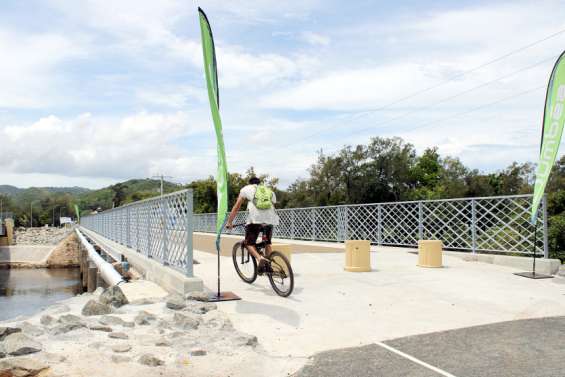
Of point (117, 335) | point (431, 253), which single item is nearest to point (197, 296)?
point (117, 335)

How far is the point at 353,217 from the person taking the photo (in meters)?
16.5

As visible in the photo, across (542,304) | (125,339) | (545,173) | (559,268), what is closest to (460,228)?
(559,268)

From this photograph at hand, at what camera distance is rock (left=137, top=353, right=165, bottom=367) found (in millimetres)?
3887

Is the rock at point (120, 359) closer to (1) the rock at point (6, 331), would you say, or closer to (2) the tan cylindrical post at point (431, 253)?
(1) the rock at point (6, 331)

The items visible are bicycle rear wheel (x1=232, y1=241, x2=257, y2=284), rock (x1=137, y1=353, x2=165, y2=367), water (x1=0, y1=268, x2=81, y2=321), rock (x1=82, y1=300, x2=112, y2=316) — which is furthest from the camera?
water (x1=0, y1=268, x2=81, y2=321)

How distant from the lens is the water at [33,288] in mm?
30375

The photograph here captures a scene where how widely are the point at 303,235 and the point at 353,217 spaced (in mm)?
3844

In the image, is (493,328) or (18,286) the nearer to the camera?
(493,328)

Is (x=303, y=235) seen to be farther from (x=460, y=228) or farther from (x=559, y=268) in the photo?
(x=559, y=268)

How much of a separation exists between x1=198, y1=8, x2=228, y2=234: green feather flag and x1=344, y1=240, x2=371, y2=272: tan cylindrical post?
153 inches

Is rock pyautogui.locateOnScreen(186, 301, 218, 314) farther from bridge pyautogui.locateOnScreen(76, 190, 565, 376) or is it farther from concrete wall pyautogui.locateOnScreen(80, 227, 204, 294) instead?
concrete wall pyautogui.locateOnScreen(80, 227, 204, 294)

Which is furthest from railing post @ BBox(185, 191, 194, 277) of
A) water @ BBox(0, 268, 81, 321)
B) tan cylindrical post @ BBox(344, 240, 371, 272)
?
water @ BBox(0, 268, 81, 321)

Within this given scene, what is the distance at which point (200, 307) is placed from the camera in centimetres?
578

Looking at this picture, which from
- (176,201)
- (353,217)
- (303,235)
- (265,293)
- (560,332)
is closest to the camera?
(560,332)
